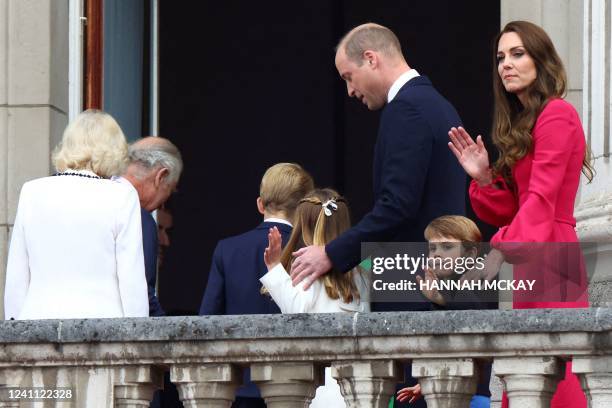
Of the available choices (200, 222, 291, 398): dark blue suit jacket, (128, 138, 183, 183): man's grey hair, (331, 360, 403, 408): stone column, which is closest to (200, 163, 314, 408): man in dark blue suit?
(200, 222, 291, 398): dark blue suit jacket

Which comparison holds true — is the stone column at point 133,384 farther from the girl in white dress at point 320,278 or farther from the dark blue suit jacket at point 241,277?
the dark blue suit jacket at point 241,277

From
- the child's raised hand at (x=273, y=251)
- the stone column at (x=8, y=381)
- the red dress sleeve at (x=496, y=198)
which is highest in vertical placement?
the red dress sleeve at (x=496, y=198)

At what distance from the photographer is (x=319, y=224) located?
5.32 meters

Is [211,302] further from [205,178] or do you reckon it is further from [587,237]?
[205,178]

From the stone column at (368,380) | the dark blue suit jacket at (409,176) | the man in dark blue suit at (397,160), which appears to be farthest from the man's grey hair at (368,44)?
the stone column at (368,380)

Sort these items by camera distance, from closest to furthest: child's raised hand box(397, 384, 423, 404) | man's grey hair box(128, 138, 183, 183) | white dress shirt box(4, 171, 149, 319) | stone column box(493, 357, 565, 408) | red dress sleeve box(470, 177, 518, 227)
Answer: stone column box(493, 357, 565, 408) < child's raised hand box(397, 384, 423, 404) < red dress sleeve box(470, 177, 518, 227) < white dress shirt box(4, 171, 149, 319) < man's grey hair box(128, 138, 183, 183)

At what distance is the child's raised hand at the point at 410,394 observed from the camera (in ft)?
15.5

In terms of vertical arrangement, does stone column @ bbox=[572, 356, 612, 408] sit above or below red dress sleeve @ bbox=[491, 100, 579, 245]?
below

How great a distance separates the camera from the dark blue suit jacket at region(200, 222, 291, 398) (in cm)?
585

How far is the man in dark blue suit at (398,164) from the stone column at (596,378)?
0.84 m

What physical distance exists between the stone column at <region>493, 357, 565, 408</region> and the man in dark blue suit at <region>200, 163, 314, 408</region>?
5.20 ft

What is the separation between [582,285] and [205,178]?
9132mm

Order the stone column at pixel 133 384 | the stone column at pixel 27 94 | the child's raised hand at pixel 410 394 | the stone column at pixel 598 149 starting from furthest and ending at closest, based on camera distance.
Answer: the stone column at pixel 27 94 < the stone column at pixel 598 149 < the child's raised hand at pixel 410 394 < the stone column at pixel 133 384

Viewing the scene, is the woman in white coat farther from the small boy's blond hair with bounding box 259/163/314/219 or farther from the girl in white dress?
the small boy's blond hair with bounding box 259/163/314/219
